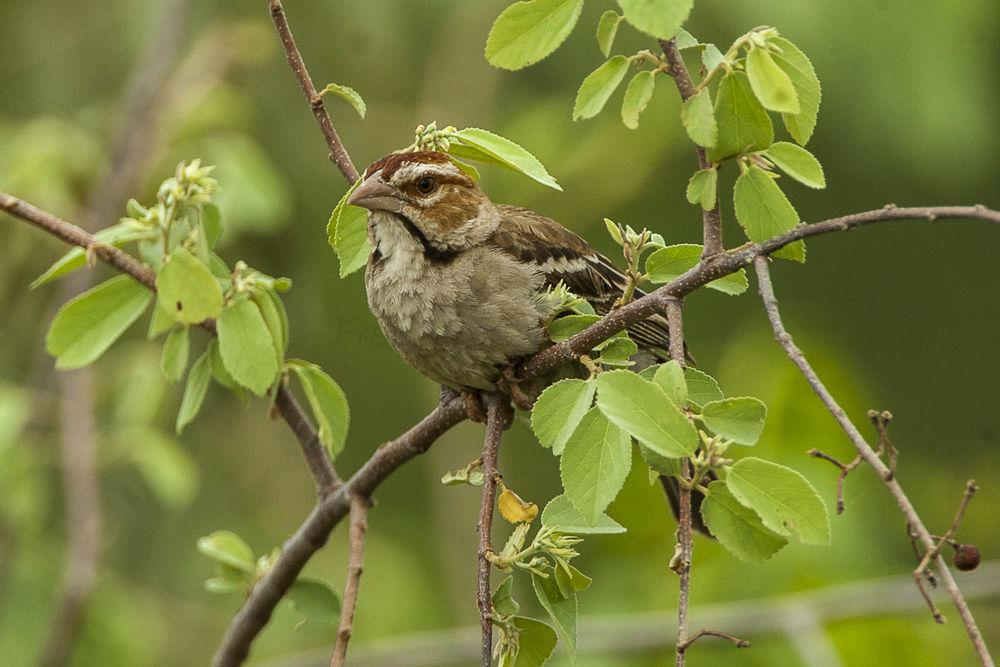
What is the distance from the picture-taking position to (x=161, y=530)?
7523 mm

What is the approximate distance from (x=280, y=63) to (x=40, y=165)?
1893 millimetres

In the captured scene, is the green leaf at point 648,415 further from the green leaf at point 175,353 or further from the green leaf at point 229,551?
the green leaf at point 229,551

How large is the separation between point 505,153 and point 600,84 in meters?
0.27

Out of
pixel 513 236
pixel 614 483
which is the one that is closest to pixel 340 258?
pixel 513 236

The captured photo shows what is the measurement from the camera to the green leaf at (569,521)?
2426 millimetres

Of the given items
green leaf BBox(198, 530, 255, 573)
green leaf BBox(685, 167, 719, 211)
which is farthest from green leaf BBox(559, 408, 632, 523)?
green leaf BBox(198, 530, 255, 573)

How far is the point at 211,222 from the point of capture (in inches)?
117

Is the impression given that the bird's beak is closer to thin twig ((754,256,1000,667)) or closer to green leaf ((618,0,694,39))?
green leaf ((618,0,694,39))

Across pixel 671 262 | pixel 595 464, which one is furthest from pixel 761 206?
pixel 595 464

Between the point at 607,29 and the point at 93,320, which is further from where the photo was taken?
the point at 93,320

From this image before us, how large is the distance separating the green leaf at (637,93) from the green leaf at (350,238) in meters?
0.80

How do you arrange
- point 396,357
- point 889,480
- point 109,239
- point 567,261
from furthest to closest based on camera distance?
point 396,357
point 567,261
point 109,239
point 889,480

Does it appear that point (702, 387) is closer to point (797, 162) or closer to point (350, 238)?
point (797, 162)

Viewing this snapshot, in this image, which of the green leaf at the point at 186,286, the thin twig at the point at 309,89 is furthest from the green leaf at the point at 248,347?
the thin twig at the point at 309,89
